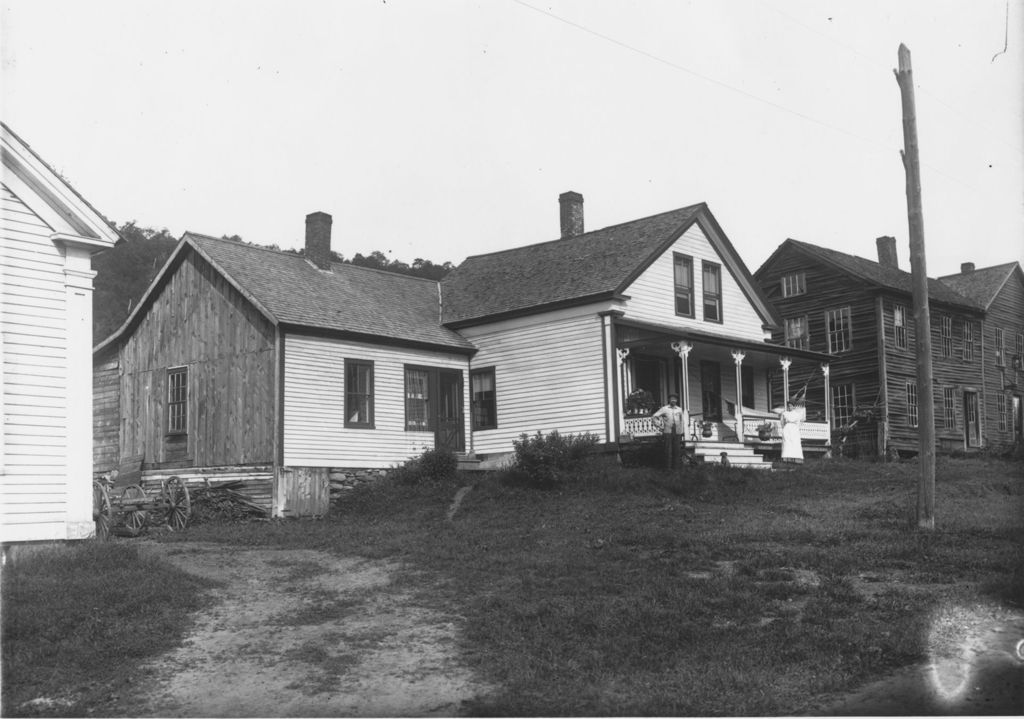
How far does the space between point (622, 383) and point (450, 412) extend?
4897 millimetres

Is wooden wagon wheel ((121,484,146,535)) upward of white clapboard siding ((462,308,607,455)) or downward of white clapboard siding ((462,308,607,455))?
downward

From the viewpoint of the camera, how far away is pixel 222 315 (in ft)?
87.0

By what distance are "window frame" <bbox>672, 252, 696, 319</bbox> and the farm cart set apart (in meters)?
14.1

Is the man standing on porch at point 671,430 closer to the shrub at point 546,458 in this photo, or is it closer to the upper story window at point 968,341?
the shrub at point 546,458

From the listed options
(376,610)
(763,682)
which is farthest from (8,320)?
(763,682)

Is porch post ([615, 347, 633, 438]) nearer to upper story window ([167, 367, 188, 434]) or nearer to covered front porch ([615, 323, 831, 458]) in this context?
covered front porch ([615, 323, 831, 458])

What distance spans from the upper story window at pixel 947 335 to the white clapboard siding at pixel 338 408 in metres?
23.9

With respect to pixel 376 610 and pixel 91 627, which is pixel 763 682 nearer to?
pixel 376 610

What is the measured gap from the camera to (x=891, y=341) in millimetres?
40250

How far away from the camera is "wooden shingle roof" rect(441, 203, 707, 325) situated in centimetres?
2838

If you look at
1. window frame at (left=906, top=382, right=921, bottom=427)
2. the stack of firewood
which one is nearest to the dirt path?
the stack of firewood

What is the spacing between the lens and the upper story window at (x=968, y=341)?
144 ft

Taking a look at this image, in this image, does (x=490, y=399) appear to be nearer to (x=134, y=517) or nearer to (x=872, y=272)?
(x=134, y=517)

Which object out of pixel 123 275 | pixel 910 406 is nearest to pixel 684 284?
pixel 910 406
